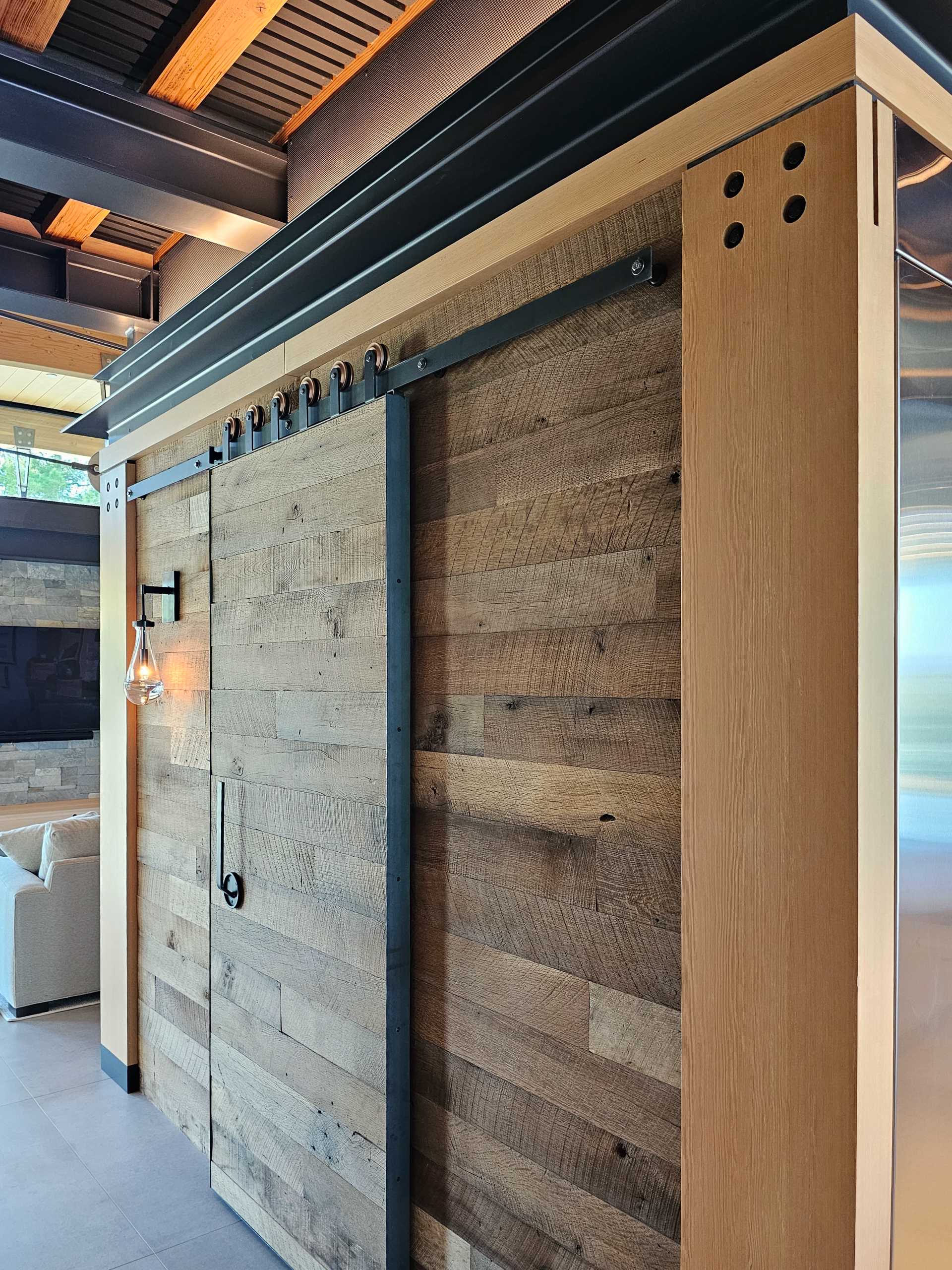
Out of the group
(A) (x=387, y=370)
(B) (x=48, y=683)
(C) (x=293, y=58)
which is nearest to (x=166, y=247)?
(C) (x=293, y=58)

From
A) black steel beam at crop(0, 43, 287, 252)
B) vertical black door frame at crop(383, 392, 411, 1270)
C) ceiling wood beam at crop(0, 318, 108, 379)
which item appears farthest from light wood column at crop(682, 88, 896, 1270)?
ceiling wood beam at crop(0, 318, 108, 379)

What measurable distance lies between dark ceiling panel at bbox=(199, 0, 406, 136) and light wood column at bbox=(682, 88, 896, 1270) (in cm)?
121

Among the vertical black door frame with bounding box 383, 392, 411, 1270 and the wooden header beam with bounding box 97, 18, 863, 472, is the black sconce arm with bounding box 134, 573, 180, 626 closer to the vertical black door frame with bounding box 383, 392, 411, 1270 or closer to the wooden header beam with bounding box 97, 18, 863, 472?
the wooden header beam with bounding box 97, 18, 863, 472

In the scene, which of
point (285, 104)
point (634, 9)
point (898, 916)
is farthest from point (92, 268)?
point (898, 916)

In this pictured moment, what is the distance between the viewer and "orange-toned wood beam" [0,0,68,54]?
200 centimetres

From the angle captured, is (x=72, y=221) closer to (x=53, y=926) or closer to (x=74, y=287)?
(x=74, y=287)

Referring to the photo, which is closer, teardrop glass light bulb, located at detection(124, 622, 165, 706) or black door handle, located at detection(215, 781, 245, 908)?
black door handle, located at detection(215, 781, 245, 908)

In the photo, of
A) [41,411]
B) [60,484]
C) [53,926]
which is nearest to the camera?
[53,926]

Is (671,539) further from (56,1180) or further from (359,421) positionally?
A: (56,1180)

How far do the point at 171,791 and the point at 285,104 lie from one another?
7.36ft

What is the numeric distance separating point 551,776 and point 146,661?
2.00 meters

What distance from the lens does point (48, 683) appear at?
8.41 m

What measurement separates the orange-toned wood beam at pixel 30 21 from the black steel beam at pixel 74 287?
1348 millimetres

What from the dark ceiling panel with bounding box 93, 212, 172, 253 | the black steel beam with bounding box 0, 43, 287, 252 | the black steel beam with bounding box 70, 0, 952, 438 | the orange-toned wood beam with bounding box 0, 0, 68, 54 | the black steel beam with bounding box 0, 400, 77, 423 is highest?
the black steel beam with bounding box 0, 400, 77, 423
